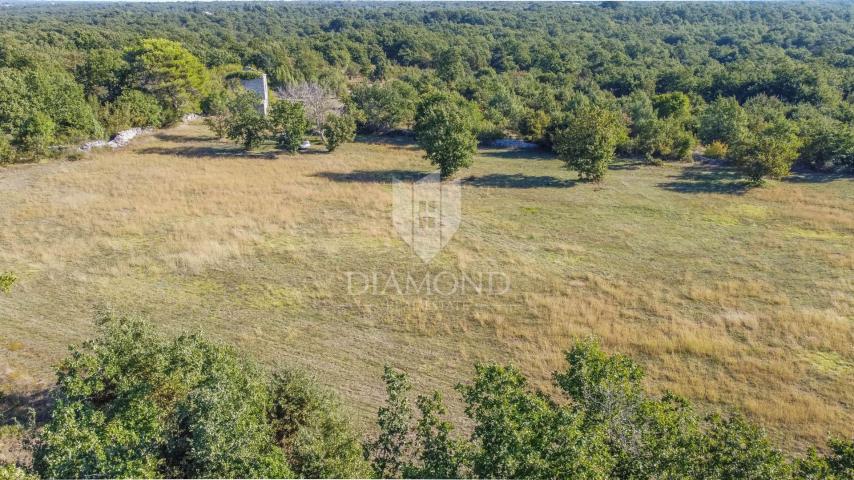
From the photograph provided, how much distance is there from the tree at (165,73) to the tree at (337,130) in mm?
17270

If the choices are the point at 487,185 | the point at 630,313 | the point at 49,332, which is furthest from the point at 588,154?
the point at 49,332

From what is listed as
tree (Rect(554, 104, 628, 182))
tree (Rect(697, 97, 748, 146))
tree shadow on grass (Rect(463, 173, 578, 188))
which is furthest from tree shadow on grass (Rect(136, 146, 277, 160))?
tree (Rect(697, 97, 748, 146))

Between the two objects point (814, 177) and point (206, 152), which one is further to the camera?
point (206, 152)

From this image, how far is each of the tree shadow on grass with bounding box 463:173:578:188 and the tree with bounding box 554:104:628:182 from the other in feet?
4.68

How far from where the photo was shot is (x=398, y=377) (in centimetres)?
978

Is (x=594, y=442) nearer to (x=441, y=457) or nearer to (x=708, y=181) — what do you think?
(x=441, y=457)

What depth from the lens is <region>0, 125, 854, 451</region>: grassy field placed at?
581 inches

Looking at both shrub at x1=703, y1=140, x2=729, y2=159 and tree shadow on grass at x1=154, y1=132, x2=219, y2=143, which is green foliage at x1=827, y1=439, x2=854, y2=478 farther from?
tree shadow on grass at x1=154, y1=132, x2=219, y2=143

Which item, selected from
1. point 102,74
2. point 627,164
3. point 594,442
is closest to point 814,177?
point 627,164

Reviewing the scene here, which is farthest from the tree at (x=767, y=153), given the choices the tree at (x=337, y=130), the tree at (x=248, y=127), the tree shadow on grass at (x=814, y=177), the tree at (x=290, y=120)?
the tree at (x=248, y=127)

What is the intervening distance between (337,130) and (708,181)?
27.5 m

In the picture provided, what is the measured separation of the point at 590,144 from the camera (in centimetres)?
3381

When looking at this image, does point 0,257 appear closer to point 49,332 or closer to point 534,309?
point 49,332

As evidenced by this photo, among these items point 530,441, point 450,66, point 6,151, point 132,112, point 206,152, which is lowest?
point 530,441
